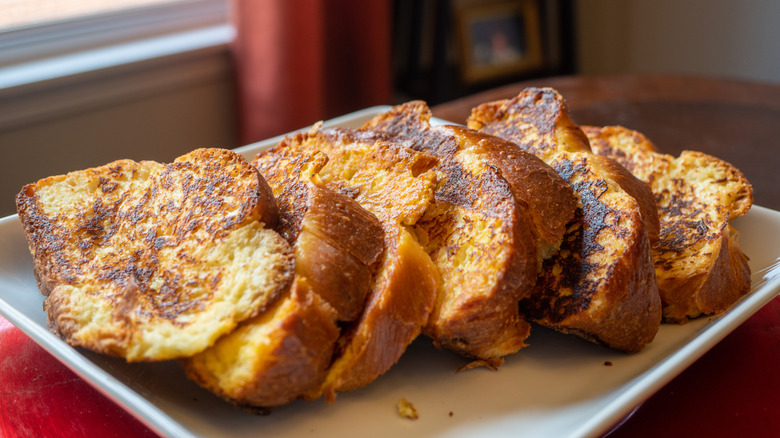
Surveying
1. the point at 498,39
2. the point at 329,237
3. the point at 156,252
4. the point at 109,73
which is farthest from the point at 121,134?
the point at 498,39

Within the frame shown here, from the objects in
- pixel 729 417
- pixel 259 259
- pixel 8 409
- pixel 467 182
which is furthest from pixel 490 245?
pixel 8 409

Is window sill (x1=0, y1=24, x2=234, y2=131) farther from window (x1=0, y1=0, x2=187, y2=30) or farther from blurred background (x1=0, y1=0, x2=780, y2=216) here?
window (x1=0, y1=0, x2=187, y2=30)

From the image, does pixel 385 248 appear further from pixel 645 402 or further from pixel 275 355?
pixel 645 402

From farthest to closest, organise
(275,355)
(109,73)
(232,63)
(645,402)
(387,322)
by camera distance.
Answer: (232,63)
(109,73)
(645,402)
(387,322)
(275,355)

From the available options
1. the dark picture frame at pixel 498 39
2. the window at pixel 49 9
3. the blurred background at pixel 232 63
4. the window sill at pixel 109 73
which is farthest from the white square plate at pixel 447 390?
the dark picture frame at pixel 498 39

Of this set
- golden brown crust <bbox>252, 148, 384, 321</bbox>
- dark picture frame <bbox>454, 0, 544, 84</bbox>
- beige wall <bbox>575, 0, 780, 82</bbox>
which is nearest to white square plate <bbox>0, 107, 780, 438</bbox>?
golden brown crust <bbox>252, 148, 384, 321</bbox>

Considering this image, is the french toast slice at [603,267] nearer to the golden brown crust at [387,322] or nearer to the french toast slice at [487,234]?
the french toast slice at [487,234]
